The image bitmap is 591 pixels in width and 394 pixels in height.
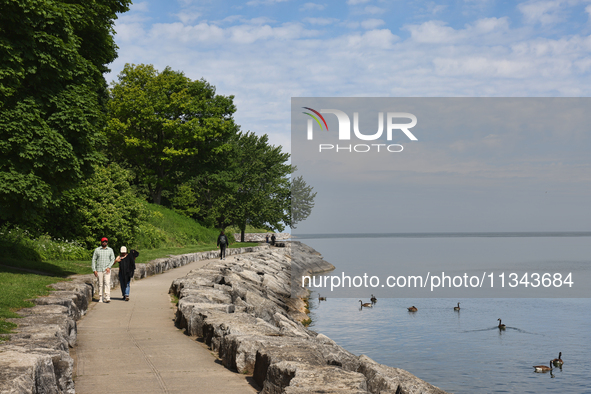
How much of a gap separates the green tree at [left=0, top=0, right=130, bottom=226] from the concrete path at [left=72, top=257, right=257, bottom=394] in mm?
4788

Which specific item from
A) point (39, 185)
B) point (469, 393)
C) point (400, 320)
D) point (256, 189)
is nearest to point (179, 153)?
point (256, 189)

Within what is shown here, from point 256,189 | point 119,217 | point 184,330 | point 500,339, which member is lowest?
point 500,339

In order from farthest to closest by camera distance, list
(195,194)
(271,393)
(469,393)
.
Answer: (195,194), (469,393), (271,393)

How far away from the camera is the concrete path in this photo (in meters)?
7.08

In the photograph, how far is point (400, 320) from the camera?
2592 cm

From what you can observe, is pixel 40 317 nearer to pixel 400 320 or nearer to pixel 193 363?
pixel 193 363

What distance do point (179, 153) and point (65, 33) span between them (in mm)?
35449

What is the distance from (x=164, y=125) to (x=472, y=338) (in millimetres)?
37118

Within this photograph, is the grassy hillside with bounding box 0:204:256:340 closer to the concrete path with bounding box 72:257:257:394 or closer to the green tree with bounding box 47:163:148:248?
the green tree with bounding box 47:163:148:248

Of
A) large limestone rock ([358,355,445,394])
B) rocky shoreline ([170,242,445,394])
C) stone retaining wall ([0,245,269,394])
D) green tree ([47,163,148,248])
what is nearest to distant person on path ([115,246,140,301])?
rocky shoreline ([170,242,445,394])

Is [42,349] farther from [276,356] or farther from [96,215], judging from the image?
[96,215]

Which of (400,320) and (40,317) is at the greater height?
(40,317)

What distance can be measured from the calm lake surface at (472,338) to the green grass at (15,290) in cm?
1012

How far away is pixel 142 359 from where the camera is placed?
8602 mm
